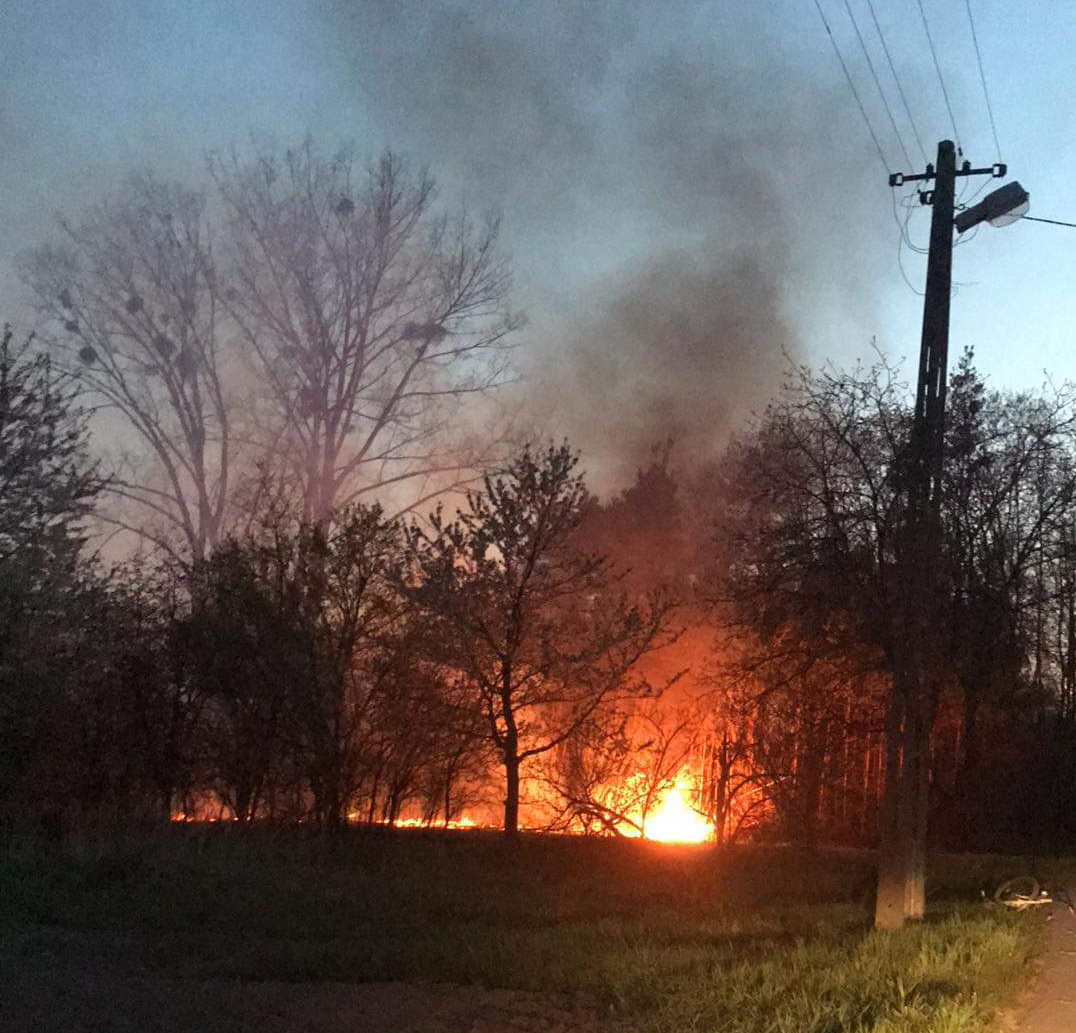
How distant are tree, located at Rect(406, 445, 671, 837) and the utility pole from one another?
21.5ft

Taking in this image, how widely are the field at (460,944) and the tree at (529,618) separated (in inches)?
86.7

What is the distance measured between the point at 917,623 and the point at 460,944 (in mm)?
4668

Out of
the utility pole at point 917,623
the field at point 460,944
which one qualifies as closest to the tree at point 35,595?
the field at point 460,944

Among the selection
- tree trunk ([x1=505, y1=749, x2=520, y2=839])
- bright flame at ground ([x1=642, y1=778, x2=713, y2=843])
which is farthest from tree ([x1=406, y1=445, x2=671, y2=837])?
bright flame at ground ([x1=642, y1=778, x2=713, y2=843])

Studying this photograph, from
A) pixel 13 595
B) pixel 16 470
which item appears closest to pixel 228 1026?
pixel 13 595

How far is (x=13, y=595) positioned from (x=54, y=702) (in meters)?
1.64

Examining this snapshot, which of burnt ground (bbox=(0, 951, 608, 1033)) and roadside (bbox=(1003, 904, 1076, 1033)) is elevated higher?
roadside (bbox=(1003, 904, 1076, 1033))

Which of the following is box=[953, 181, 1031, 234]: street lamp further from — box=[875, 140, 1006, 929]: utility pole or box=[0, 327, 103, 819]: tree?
box=[0, 327, 103, 819]: tree

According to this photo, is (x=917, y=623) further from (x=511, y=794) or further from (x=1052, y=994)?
(x=511, y=794)

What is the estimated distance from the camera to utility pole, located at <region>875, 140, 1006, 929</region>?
10.5 meters

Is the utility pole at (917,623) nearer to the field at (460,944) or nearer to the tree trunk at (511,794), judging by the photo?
the field at (460,944)

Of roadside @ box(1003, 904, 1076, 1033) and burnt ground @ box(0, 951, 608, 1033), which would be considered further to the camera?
roadside @ box(1003, 904, 1076, 1033)

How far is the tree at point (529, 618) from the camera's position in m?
16.6

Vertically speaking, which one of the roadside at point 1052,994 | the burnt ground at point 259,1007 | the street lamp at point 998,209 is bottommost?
the burnt ground at point 259,1007
